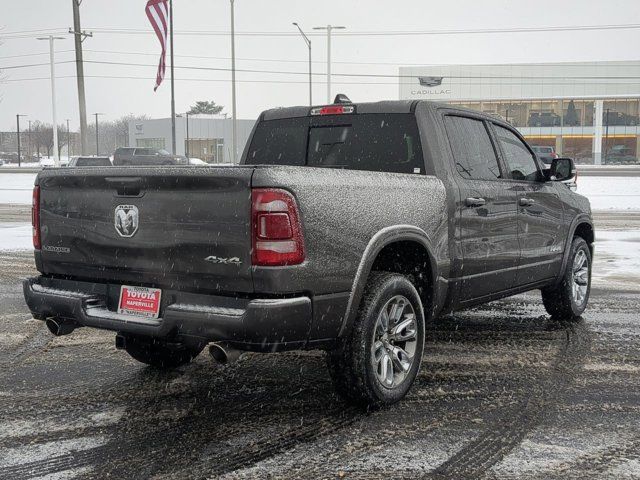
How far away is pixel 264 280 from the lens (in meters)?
3.74

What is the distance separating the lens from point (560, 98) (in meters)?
79.8

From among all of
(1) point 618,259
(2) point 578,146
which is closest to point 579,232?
(1) point 618,259

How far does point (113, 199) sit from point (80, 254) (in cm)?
44

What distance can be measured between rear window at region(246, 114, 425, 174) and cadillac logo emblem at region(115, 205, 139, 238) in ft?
6.36

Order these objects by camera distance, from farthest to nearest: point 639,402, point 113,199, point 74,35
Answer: point 74,35, point 639,402, point 113,199

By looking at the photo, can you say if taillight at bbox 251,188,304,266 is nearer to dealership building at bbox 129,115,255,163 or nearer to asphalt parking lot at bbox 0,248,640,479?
asphalt parking lot at bbox 0,248,640,479

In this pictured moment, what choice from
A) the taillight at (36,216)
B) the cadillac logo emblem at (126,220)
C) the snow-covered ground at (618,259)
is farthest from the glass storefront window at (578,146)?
the cadillac logo emblem at (126,220)

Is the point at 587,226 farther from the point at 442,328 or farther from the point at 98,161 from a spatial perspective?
the point at 98,161

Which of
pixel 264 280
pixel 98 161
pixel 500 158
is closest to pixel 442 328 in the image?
pixel 500 158

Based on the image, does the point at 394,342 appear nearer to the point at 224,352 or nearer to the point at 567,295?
the point at 224,352

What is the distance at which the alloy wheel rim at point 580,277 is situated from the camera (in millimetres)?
7211

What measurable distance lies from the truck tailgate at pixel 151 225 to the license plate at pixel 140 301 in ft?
0.19

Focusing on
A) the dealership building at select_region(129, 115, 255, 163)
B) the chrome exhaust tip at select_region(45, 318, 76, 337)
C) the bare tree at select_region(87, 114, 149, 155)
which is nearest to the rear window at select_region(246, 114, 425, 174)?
the chrome exhaust tip at select_region(45, 318, 76, 337)

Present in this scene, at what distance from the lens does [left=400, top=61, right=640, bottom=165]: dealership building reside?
7919cm
